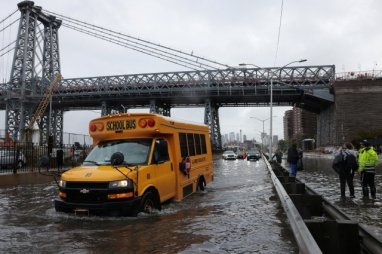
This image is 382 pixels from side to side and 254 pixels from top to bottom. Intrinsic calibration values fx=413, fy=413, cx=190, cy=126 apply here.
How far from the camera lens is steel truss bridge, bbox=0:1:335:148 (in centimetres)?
7681

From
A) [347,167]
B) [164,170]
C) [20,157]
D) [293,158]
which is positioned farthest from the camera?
[20,157]

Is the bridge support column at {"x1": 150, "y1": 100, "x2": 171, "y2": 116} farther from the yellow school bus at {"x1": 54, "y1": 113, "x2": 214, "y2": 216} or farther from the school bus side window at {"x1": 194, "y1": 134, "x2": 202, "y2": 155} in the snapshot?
the yellow school bus at {"x1": 54, "y1": 113, "x2": 214, "y2": 216}

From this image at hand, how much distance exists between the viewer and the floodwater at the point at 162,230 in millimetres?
6980

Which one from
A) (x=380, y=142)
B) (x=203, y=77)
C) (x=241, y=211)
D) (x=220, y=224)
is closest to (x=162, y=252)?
(x=220, y=224)

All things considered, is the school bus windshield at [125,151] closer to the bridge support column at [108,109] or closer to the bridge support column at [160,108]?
the bridge support column at [160,108]

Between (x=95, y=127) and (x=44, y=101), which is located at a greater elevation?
(x=44, y=101)

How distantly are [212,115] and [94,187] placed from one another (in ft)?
236

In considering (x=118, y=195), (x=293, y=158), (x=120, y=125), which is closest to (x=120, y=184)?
(x=118, y=195)

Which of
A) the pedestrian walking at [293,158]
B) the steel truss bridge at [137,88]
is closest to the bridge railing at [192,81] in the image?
the steel truss bridge at [137,88]

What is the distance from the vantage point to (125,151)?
10.4m

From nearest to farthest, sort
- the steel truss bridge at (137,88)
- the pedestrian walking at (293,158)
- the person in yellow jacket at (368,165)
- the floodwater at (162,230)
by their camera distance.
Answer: the floodwater at (162,230) < the person in yellow jacket at (368,165) < the pedestrian walking at (293,158) < the steel truss bridge at (137,88)

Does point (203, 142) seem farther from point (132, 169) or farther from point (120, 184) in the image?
point (120, 184)

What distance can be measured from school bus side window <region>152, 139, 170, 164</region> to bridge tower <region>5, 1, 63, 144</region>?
74.6 meters

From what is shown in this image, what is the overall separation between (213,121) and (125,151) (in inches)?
2806
